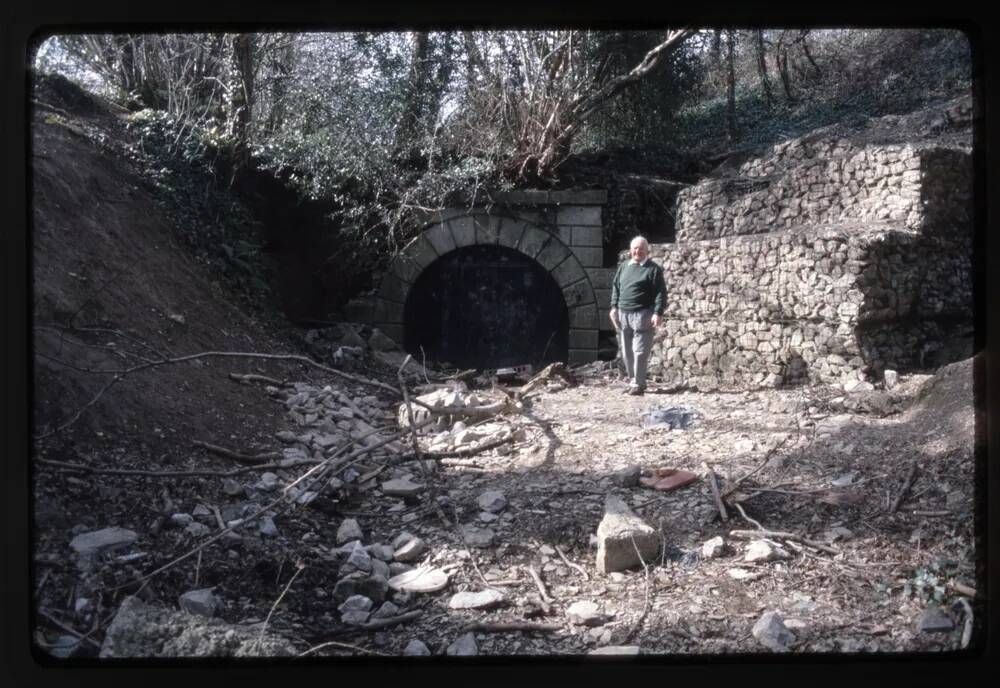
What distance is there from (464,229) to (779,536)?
1186mm

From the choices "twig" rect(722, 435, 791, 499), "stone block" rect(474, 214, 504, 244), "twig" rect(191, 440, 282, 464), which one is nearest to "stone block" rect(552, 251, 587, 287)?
"stone block" rect(474, 214, 504, 244)

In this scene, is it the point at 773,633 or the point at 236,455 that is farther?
the point at 236,455

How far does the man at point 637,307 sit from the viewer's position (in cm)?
224

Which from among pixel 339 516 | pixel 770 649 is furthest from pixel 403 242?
pixel 770 649

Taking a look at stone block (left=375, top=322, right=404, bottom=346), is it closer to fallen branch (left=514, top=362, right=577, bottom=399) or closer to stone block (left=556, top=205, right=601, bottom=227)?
fallen branch (left=514, top=362, right=577, bottom=399)

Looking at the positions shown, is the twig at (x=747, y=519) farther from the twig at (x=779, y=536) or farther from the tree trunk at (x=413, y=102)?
the tree trunk at (x=413, y=102)

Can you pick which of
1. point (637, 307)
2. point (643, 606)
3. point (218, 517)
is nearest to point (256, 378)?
point (218, 517)

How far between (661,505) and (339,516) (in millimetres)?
777

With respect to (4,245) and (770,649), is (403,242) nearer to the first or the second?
(4,245)

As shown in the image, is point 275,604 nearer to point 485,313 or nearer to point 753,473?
point 485,313

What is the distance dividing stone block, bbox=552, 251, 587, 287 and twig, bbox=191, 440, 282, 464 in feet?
3.08

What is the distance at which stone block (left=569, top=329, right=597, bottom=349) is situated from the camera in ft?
7.34

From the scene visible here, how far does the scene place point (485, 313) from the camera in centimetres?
221

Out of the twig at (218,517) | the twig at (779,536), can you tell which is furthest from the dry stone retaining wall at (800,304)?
the twig at (218,517)
